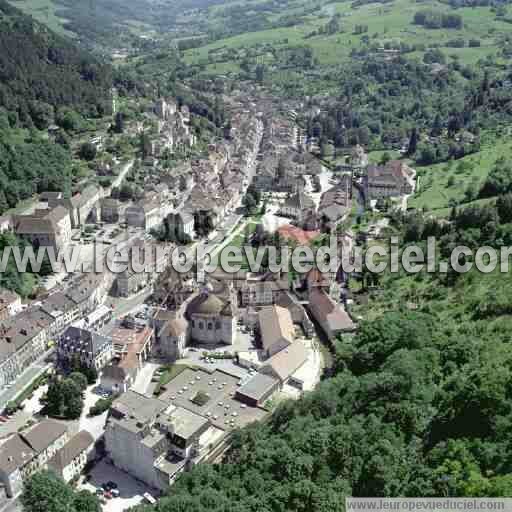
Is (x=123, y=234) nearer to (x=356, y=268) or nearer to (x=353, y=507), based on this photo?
(x=356, y=268)

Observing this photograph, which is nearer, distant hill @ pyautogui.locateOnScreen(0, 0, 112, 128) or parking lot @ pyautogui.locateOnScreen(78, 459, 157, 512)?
parking lot @ pyautogui.locateOnScreen(78, 459, 157, 512)

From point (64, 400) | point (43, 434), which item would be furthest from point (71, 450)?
point (64, 400)

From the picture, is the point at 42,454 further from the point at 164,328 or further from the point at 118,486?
the point at 164,328

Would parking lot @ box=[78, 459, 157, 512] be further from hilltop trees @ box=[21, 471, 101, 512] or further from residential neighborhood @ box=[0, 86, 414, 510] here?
hilltop trees @ box=[21, 471, 101, 512]

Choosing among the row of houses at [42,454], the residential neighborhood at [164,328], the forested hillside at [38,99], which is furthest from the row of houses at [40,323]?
the forested hillside at [38,99]

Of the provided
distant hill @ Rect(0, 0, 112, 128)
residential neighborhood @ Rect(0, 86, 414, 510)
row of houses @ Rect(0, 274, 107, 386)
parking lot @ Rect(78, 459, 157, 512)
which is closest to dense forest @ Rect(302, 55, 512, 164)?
residential neighborhood @ Rect(0, 86, 414, 510)
